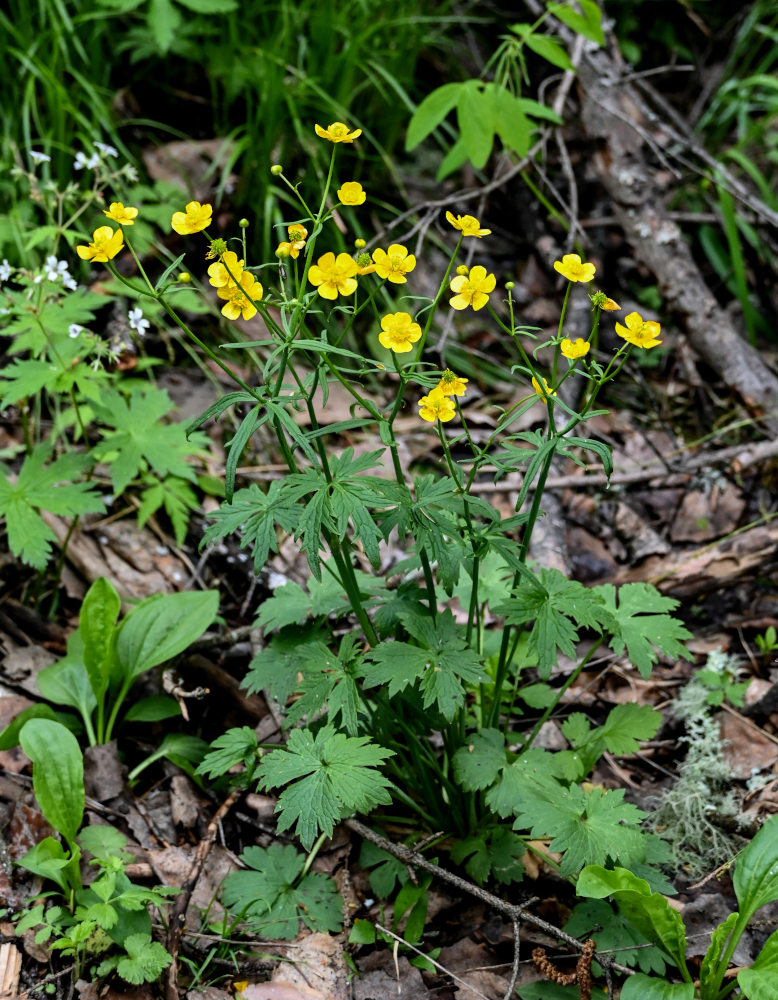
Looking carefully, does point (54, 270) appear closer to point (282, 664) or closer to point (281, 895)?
point (282, 664)

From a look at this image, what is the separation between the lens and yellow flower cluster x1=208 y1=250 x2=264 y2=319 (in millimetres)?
1385

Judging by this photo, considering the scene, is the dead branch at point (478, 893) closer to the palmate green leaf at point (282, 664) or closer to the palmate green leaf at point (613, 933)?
the palmate green leaf at point (613, 933)

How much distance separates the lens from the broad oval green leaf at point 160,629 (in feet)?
6.91

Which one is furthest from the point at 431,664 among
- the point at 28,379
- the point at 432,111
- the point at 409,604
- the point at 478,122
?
the point at 432,111

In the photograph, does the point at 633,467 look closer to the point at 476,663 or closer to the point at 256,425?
the point at 476,663

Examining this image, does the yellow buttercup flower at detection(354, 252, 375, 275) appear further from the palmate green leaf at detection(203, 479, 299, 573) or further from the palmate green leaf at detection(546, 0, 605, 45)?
the palmate green leaf at detection(546, 0, 605, 45)

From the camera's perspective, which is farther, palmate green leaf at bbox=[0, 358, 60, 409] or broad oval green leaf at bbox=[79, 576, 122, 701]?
palmate green leaf at bbox=[0, 358, 60, 409]

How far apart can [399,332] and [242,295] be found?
278 mm

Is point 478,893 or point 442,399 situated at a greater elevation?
point 442,399

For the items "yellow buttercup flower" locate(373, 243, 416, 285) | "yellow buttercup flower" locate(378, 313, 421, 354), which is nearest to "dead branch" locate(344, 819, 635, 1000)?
"yellow buttercup flower" locate(378, 313, 421, 354)

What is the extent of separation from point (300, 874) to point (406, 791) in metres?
0.31

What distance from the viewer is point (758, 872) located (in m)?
1.62

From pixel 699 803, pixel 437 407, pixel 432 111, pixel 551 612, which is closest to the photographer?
pixel 437 407

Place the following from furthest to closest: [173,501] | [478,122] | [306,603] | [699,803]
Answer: [478,122] → [173,501] → [699,803] → [306,603]
